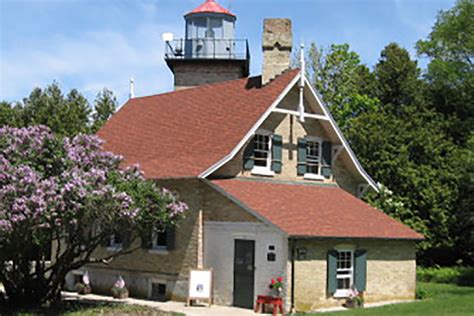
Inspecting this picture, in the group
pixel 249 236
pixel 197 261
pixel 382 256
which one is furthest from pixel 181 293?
pixel 382 256

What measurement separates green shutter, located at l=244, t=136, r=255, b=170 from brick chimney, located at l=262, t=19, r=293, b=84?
3304mm

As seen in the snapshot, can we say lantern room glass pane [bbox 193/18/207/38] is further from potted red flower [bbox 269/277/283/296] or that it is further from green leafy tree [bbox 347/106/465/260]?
potted red flower [bbox 269/277/283/296]

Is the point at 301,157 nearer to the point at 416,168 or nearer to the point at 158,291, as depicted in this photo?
the point at 158,291

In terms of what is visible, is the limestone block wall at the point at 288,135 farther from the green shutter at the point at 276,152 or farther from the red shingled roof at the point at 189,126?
the red shingled roof at the point at 189,126

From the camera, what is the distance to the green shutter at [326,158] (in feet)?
95.1

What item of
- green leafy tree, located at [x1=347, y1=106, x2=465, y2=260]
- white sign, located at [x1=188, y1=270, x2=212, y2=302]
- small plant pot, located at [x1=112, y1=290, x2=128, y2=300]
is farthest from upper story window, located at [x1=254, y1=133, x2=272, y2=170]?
green leafy tree, located at [x1=347, y1=106, x2=465, y2=260]

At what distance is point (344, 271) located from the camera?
2405 cm

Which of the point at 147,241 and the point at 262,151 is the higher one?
the point at 262,151

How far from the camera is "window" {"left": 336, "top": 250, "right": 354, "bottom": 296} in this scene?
939 inches

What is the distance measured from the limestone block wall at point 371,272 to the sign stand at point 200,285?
9.70 feet

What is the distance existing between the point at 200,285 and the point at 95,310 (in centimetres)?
370

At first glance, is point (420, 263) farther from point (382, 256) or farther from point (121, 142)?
point (121, 142)

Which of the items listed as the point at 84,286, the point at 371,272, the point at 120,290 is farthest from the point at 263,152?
the point at 84,286

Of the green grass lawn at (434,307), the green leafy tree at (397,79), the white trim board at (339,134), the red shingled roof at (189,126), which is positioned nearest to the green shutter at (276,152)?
the red shingled roof at (189,126)
